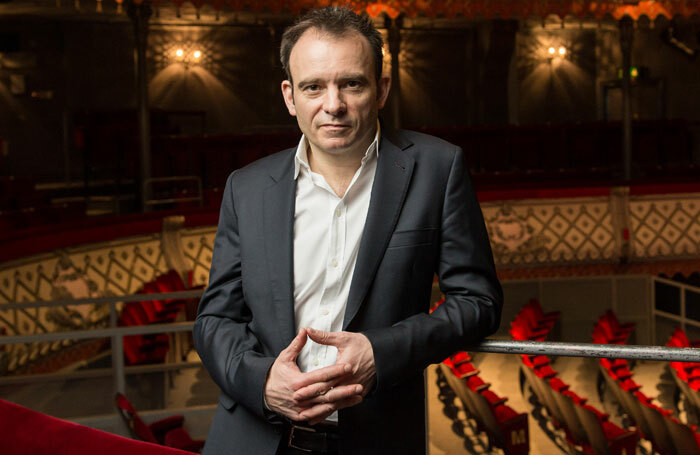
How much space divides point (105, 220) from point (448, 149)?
25.3 feet

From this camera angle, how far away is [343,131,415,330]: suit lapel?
1578 mm

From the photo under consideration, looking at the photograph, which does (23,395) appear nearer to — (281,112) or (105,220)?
(105,220)

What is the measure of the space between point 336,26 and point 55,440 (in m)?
0.93

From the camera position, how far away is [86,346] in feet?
26.1

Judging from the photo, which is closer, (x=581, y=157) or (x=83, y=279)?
(x=83, y=279)

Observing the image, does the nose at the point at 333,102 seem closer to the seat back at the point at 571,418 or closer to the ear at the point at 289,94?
the ear at the point at 289,94

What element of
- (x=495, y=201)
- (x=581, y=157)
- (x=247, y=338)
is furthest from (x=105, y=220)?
(x=581, y=157)

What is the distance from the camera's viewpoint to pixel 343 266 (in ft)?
5.33

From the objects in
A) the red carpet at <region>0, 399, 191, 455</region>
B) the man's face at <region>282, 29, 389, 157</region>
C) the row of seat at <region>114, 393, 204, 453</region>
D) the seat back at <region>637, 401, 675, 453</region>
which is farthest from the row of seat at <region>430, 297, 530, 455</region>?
the red carpet at <region>0, 399, 191, 455</region>

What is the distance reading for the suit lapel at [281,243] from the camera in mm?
1613

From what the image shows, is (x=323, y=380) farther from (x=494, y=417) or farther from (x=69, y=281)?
(x=69, y=281)

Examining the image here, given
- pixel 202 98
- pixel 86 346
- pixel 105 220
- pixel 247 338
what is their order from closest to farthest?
1. pixel 247 338
2. pixel 86 346
3. pixel 105 220
4. pixel 202 98

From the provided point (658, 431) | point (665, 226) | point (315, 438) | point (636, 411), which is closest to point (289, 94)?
point (315, 438)

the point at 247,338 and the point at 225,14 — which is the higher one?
the point at 225,14
